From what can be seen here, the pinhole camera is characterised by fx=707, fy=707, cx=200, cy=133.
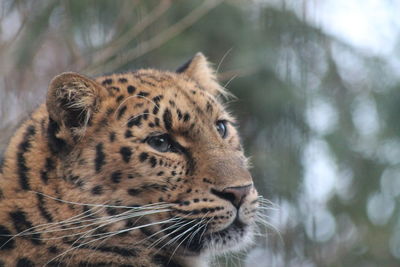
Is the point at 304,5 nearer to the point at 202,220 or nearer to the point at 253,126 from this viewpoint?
the point at 253,126

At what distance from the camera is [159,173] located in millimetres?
4949

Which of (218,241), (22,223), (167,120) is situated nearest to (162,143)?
(167,120)

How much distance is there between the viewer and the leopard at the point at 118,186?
187 inches

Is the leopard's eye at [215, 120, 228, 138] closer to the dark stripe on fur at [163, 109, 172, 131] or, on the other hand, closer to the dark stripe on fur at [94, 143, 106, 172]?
the dark stripe on fur at [163, 109, 172, 131]

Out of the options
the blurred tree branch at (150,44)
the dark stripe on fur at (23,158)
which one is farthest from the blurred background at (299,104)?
the dark stripe on fur at (23,158)

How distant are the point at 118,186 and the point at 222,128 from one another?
1167 millimetres

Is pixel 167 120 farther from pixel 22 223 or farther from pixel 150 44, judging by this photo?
pixel 150 44

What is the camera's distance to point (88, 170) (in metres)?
4.82

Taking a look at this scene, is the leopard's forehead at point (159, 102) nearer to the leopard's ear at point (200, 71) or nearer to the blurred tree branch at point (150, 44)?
the leopard's ear at point (200, 71)

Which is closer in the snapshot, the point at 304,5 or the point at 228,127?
the point at 228,127

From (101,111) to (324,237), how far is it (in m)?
6.57

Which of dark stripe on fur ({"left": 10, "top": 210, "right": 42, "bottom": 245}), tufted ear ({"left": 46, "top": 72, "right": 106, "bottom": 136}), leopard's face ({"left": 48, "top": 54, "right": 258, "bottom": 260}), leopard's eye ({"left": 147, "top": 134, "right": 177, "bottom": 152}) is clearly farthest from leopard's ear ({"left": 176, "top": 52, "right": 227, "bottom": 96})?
dark stripe on fur ({"left": 10, "top": 210, "right": 42, "bottom": 245})

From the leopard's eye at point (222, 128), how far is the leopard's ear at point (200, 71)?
65 centimetres

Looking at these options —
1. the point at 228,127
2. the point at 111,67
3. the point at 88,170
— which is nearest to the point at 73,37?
the point at 111,67
